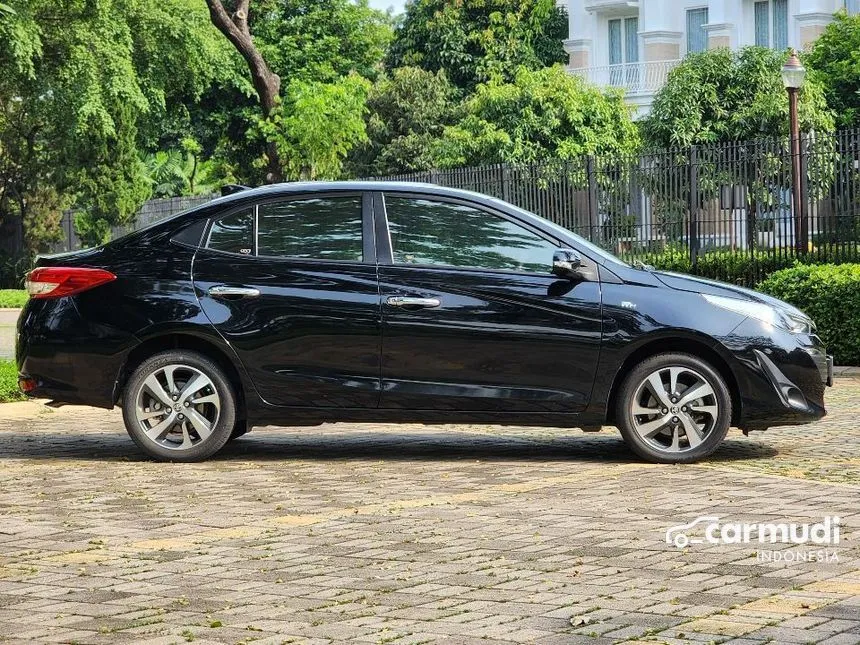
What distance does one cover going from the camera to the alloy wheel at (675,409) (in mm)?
9570

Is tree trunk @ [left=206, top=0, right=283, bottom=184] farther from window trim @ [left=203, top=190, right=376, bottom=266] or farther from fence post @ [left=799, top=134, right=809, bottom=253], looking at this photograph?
window trim @ [left=203, top=190, right=376, bottom=266]

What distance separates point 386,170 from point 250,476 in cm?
4125

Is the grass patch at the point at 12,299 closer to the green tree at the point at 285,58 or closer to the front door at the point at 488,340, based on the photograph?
the green tree at the point at 285,58

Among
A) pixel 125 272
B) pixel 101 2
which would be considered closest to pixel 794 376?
pixel 125 272

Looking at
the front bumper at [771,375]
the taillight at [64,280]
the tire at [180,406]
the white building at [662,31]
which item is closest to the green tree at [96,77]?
the white building at [662,31]

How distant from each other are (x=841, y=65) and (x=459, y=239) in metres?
34.8

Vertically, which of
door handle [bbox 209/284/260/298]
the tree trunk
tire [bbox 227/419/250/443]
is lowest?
tire [bbox 227/419/250/443]

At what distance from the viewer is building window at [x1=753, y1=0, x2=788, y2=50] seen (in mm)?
48000

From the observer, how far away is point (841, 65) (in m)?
42.3

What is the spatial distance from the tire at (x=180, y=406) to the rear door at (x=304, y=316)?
0.25 metres

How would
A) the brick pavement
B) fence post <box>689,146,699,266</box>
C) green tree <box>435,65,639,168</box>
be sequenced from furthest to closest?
1. green tree <box>435,65,639,168</box>
2. fence post <box>689,146,699,266</box>
3. the brick pavement

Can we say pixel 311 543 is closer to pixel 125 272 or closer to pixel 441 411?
pixel 441 411

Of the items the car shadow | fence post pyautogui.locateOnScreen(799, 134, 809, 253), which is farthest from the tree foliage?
the car shadow

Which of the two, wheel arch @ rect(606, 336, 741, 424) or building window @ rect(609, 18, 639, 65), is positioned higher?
building window @ rect(609, 18, 639, 65)
